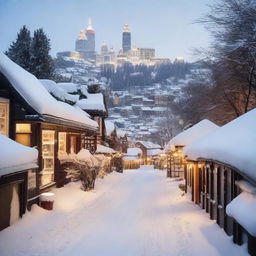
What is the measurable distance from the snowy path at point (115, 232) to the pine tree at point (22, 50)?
37.6 metres

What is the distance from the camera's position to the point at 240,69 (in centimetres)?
1698

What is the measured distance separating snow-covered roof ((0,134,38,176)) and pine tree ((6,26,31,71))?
41.3 m

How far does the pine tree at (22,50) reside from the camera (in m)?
48.9

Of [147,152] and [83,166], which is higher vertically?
[83,166]

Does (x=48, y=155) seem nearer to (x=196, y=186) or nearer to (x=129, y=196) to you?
(x=129, y=196)

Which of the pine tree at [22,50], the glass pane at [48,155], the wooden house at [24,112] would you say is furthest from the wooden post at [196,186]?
the pine tree at [22,50]

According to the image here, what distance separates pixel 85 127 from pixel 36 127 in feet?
22.4

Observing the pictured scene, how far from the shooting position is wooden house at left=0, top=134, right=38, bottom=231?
8.04 m

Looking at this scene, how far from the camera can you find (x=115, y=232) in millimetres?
10188

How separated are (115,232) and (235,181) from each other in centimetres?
398

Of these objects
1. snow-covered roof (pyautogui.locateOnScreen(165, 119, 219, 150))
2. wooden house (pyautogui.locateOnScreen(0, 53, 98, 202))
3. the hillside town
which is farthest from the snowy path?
snow-covered roof (pyautogui.locateOnScreen(165, 119, 219, 150))

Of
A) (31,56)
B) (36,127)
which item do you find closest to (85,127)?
(36,127)

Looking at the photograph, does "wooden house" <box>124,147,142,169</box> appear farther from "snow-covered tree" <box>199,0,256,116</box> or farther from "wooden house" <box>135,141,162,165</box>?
"snow-covered tree" <box>199,0,256,116</box>

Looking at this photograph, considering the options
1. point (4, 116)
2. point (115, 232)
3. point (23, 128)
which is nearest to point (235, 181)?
point (115, 232)
